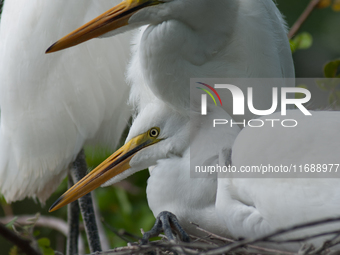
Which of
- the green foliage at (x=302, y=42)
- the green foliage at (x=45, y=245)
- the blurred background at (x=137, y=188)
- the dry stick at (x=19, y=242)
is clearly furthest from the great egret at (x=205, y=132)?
the blurred background at (x=137, y=188)

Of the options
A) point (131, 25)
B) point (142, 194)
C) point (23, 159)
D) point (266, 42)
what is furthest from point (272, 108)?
point (142, 194)

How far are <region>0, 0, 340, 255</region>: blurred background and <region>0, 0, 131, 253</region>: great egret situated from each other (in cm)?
50

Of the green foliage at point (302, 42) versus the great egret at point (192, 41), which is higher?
the great egret at point (192, 41)

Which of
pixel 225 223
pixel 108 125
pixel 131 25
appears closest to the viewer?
pixel 225 223

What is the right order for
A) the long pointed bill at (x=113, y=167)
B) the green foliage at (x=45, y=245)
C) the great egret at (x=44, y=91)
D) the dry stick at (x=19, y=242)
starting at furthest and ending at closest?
1. the great egret at (x=44, y=91)
2. the long pointed bill at (x=113, y=167)
3. the green foliage at (x=45, y=245)
4. the dry stick at (x=19, y=242)

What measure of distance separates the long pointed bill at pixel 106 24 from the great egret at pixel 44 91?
0.53 meters

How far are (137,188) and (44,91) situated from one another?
1025 mm

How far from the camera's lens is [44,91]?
2.01 metres

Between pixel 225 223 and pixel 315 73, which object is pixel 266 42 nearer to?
pixel 225 223

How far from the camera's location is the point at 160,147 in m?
1.66

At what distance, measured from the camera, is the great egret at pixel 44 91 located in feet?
6.52

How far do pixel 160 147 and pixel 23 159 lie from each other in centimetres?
71

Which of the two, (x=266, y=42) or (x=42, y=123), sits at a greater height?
(x=266, y=42)

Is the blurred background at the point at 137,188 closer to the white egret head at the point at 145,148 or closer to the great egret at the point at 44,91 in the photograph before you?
the great egret at the point at 44,91
